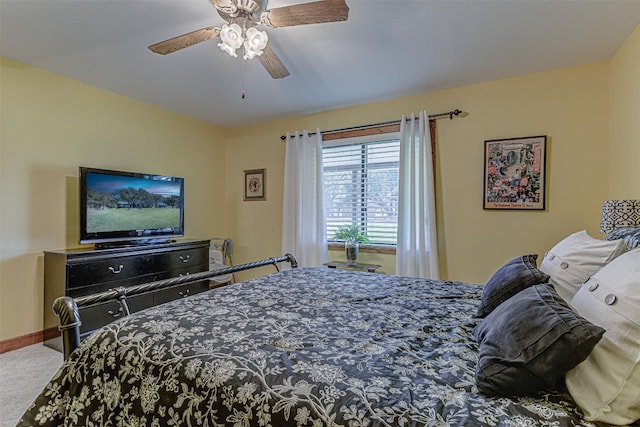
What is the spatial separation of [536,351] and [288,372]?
2.34 feet

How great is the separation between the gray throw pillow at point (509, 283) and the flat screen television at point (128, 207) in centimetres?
345

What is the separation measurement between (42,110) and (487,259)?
464 cm

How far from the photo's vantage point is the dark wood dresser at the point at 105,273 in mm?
2736

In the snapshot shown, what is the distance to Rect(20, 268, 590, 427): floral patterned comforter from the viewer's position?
0.81 meters

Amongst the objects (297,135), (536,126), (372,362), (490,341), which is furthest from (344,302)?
(297,135)

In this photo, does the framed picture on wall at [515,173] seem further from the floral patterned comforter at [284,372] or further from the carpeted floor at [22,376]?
the carpeted floor at [22,376]

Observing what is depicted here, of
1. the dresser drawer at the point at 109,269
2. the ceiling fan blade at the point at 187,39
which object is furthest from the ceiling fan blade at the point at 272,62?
the dresser drawer at the point at 109,269

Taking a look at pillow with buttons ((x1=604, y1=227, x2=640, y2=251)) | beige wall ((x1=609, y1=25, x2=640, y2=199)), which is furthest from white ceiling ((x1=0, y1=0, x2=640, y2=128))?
pillow with buttons ((x1=604, y1=227, x2=640, y2=251))

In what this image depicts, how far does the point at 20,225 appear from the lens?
284cm

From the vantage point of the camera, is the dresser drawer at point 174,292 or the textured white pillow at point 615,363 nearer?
the textured white pillow at point 615,363

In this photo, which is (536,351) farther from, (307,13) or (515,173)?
(515,173)

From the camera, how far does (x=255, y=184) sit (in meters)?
4.68

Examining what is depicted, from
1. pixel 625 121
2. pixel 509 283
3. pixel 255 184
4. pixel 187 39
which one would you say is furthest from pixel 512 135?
pixel 255 184

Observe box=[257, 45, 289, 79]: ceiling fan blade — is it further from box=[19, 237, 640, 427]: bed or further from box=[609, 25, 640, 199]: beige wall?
box=[609, 25, 640, 199]: beige wall
